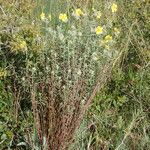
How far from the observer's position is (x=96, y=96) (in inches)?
161

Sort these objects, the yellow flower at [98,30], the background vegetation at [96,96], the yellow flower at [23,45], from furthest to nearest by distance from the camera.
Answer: the yellow flower at [98,30], the yellow flower at [23,45], the background vegetation at [96,96]

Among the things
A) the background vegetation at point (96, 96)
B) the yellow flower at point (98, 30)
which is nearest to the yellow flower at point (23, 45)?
the background vegetation at point (96, 96)

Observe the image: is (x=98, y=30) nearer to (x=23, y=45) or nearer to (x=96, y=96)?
(x=96, y=96)

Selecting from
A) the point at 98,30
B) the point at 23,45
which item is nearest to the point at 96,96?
the point at 98,30

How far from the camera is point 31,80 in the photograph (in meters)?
3.85

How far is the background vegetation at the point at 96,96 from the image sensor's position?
11.8ft

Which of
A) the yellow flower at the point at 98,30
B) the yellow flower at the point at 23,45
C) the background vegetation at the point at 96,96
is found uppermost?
the yellow flower at the point at 98,30

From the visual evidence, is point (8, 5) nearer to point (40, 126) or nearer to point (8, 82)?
point (8, 82)

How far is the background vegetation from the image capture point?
3.59 metres

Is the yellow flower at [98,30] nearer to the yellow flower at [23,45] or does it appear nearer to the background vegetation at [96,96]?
the background vegetation at [96,96]

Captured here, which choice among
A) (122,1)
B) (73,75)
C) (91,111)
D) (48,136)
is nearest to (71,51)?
(73,75)

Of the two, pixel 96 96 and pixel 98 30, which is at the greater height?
pixel 98 30

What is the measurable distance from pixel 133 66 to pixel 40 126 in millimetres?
1524

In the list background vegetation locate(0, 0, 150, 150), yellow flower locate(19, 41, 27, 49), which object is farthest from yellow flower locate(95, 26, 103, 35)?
yellow flower locate(19, 41, 27, 49)
